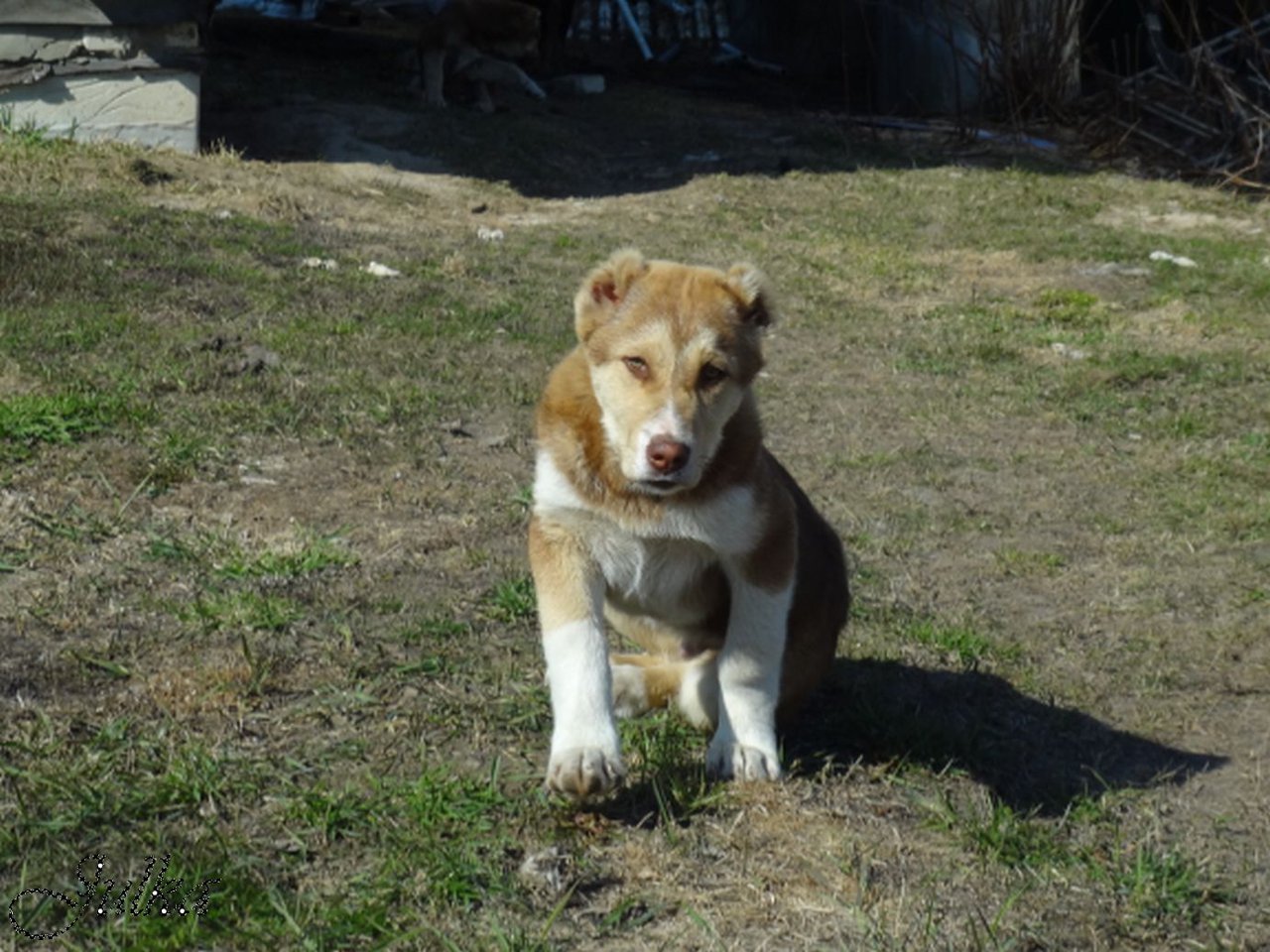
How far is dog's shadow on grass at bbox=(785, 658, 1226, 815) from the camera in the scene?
16.3 feet

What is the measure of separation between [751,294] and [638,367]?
511mm

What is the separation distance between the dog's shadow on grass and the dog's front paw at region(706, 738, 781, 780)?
8.6 inches

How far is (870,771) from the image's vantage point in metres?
4.77

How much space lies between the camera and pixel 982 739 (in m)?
5.27

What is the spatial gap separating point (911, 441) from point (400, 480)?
3.04 metres

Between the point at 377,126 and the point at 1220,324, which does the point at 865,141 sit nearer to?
the point at 377,126

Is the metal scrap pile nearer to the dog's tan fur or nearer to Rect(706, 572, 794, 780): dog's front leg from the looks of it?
the dog's tan fur

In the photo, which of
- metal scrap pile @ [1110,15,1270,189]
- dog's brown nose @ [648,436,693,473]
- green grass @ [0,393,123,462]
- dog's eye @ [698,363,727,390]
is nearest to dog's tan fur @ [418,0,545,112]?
metal scrap pile @ [1110,15,1270,189]

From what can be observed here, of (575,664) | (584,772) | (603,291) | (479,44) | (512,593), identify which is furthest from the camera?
(479,44)

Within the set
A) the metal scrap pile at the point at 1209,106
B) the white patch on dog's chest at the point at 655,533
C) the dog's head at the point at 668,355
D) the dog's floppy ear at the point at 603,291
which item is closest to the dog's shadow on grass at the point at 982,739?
the white patch on dog's chest at the point at 655,533

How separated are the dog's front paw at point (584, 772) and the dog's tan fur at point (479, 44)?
14.2m

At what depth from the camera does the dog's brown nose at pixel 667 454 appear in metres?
4.16

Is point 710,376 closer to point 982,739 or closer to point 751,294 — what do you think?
point 751,294

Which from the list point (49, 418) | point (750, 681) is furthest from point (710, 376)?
point (49, 418)
